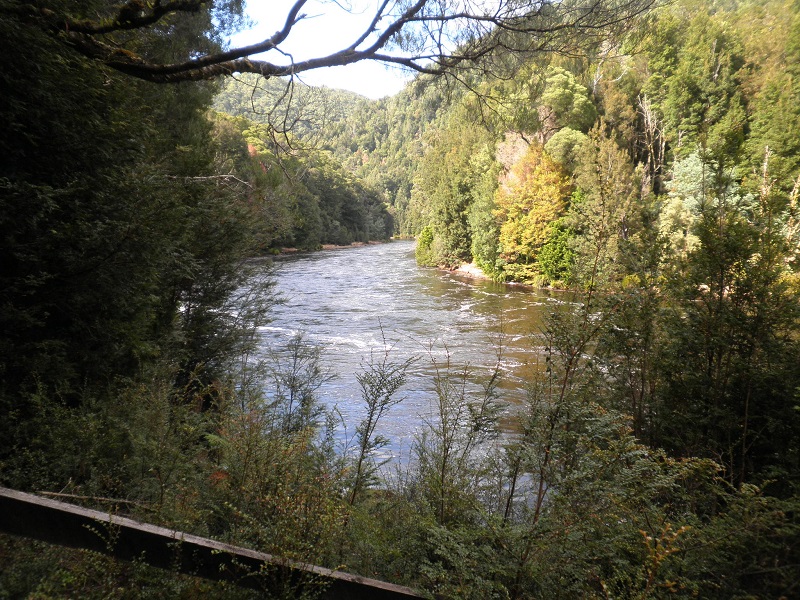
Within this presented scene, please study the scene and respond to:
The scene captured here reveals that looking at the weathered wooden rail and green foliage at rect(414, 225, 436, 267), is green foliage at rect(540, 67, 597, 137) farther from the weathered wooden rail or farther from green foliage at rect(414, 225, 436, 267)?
the weathered wooden rail

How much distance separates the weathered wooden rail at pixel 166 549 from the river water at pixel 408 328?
6.55ft

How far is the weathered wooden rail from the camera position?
1884 millimetres

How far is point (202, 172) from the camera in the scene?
9.34 metres

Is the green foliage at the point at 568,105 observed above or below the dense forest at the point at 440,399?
above

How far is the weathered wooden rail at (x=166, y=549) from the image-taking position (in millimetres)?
1884

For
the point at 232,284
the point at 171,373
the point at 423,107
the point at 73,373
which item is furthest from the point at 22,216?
the point at 232,284

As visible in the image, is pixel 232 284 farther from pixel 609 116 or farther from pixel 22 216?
pixel 609 116

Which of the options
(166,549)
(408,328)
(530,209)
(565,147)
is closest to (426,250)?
(530,209)

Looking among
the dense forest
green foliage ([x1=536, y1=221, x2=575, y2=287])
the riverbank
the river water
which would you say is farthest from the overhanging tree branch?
the riverbank

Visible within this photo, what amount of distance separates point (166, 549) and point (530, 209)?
26.6 meters

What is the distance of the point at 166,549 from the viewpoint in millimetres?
1987

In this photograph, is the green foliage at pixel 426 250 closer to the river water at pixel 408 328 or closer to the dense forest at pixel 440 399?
the river water at pixel 408 328

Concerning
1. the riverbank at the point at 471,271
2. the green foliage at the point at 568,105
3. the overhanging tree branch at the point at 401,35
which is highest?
the green foliage at the point at 568,105

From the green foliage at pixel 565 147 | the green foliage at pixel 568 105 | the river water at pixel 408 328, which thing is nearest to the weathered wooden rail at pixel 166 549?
the river water at pixel 408 328
